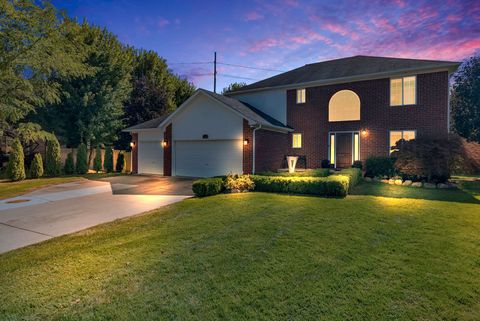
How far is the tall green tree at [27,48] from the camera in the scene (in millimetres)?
10796

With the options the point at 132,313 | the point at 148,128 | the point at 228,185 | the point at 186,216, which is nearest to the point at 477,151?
the point at 228,185

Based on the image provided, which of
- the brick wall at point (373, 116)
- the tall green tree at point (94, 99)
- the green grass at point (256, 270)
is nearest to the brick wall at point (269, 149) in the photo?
the brick wall at point (373, 116)

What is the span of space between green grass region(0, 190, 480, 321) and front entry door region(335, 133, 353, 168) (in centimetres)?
927

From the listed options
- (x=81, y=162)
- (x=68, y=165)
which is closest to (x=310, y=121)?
(x=81, y=162)

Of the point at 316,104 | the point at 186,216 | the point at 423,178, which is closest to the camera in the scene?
the point at 186,216

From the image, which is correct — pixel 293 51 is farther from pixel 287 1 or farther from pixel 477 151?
pixel 477 151

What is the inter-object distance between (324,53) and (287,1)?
8224mm

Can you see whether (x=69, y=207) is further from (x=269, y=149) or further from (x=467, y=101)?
(x=467, y=101)

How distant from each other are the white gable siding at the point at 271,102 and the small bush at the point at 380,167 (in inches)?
237

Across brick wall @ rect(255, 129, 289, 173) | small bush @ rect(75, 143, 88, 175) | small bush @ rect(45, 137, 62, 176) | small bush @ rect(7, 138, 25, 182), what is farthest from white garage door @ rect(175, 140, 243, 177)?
small bush @ rect(7, 138, 25, 182)

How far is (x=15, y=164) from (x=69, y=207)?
9556 millimetres

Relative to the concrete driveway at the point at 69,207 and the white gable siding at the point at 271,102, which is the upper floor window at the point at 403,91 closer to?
the white gable siding at the point at 271,102

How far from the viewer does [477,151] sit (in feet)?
34.7

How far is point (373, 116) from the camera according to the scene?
14.5m
